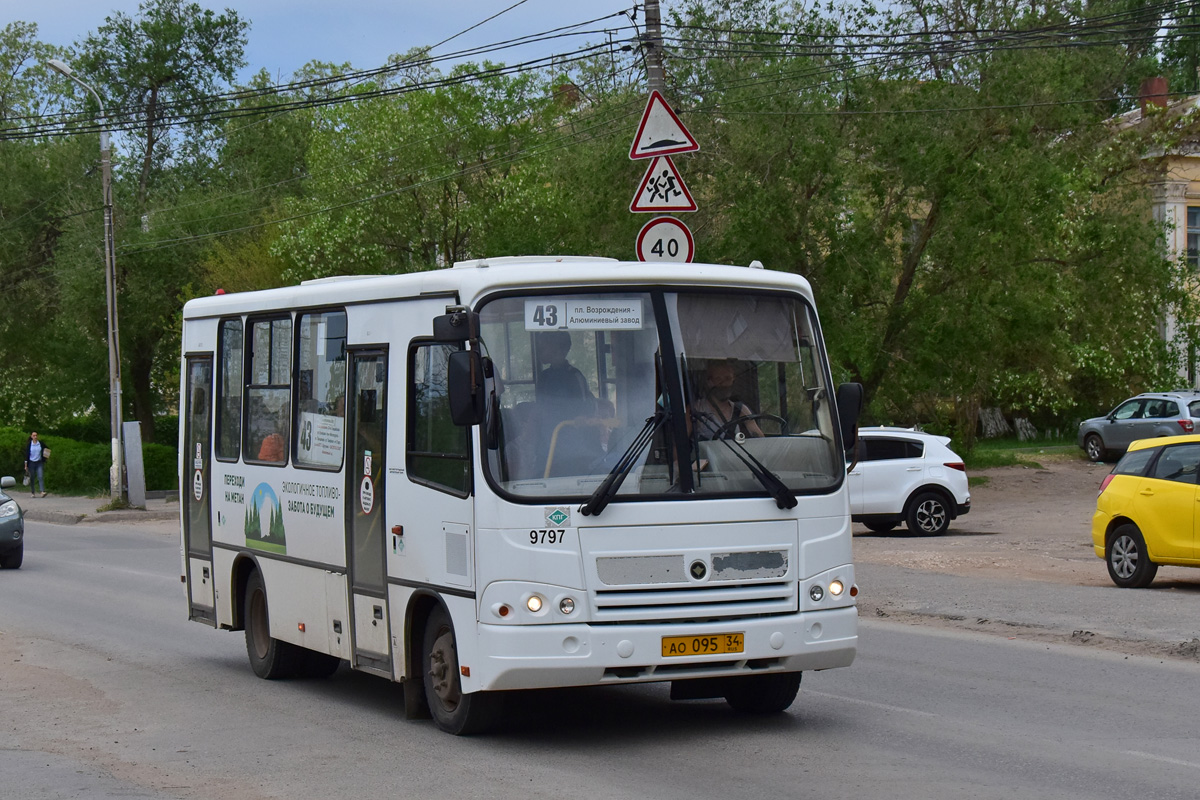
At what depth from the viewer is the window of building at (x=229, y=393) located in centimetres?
1201

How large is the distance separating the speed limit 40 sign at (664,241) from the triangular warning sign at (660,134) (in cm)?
64

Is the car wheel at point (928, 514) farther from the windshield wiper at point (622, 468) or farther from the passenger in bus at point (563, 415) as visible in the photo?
the passenger in bus at point (563, 415)

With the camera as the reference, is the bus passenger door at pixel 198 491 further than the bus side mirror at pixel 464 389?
Yes

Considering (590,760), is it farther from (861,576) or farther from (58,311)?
(58,311)

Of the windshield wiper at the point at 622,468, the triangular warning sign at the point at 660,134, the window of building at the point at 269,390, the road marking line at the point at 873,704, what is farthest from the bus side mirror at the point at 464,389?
the triangular warning sign at the point at 660,134

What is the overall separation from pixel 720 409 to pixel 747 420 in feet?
0.63

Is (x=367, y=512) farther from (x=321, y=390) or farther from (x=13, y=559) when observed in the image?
(x=13, y=559)

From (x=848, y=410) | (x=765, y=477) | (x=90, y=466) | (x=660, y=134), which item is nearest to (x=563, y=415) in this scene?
(x=765, y=477)

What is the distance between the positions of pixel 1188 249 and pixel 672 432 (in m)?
47.2

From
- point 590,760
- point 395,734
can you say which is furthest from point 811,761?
point 395,734

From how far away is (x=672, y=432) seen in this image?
28.1 ft

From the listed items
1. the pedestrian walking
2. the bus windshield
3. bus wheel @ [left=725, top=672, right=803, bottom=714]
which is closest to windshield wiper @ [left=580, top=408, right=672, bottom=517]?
the bus windshield

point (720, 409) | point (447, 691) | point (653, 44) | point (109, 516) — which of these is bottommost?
point (109, 516)

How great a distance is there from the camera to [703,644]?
27.5ft
